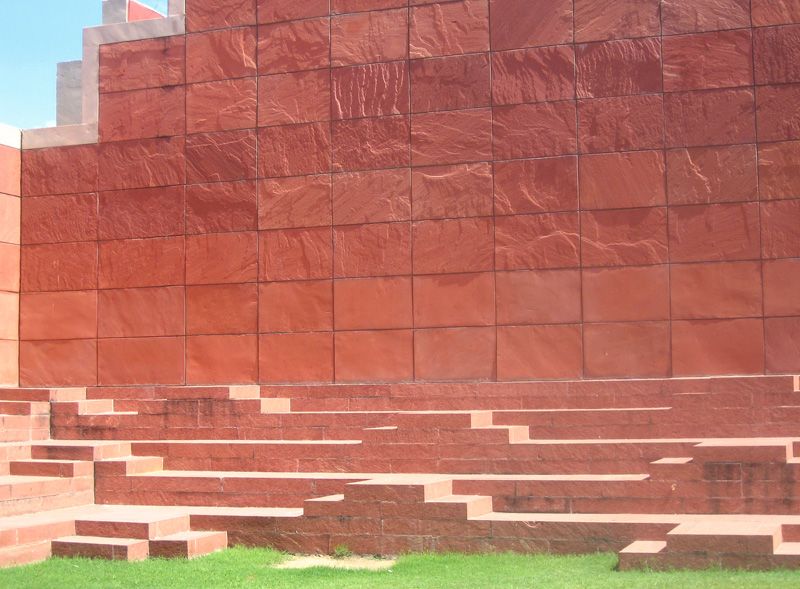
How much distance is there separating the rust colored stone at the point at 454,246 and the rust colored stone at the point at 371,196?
0.42 m

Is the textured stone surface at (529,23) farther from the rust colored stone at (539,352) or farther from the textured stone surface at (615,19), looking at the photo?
the rust colored stone at (539,352)

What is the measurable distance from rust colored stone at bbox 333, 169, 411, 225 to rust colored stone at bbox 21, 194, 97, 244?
3.91m

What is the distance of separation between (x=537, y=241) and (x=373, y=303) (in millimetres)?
2405

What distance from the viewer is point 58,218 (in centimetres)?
1736

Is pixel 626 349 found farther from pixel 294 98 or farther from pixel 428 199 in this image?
pixel 294 98

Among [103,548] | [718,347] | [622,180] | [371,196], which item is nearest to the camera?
[103,548]

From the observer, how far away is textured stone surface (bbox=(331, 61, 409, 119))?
15.9 meters

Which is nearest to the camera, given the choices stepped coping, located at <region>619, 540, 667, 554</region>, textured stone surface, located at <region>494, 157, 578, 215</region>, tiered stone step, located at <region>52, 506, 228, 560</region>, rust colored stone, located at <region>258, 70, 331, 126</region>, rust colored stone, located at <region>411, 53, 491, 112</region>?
stepped coping, located at <region>619, 540, 667, 554</region>

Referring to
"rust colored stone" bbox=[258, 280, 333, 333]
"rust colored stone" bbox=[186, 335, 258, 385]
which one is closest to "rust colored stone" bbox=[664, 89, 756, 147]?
"rust colored stone" bbox=[258, 280, 333, 333]

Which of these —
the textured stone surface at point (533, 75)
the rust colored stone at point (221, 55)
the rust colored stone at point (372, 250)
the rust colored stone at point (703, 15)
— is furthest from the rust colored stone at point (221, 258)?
the rust colored stone at point (703, 15)

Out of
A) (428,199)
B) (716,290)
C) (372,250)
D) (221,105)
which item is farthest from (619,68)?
(221,105)

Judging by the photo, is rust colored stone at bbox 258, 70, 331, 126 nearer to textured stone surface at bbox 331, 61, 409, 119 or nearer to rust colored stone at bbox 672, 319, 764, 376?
textured stone surface at bbox 331, 61, 409, 119

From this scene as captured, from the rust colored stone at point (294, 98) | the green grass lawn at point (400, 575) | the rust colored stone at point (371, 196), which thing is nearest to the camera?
the green grass lawn at point (400, 575)

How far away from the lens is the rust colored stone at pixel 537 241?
49.2 ft
